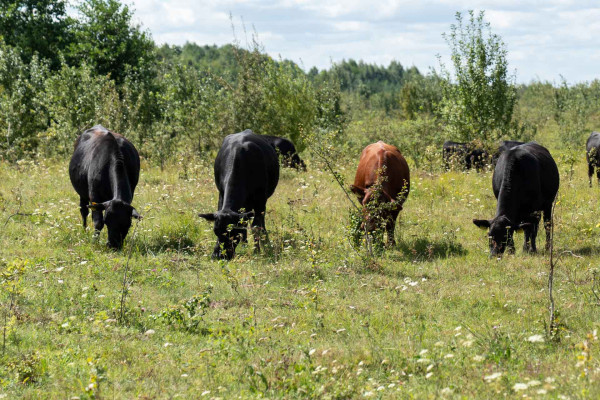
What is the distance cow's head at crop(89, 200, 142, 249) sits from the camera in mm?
9969

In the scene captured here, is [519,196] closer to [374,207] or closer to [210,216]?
[374,207]

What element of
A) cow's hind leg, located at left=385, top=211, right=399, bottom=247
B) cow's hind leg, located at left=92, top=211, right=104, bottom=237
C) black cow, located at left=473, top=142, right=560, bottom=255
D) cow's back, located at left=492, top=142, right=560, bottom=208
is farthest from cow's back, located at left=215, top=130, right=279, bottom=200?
cow's back, located at left=492, top=142, right=560, bottom=208

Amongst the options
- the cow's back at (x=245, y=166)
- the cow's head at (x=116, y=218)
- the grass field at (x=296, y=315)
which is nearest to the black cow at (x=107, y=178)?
the cow's head at (x=116, y=218)

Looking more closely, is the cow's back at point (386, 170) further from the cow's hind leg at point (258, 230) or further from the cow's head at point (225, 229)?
the cow's head at point (225, 229)

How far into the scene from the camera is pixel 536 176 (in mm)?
10680

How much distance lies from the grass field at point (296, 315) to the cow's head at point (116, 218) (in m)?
0.27

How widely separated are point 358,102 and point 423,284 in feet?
217

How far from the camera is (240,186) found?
34.0 ft

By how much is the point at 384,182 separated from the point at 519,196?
2.34 meters

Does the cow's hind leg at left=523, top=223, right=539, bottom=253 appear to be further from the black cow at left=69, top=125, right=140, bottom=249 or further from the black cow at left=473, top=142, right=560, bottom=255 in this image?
the black cow at left=69, top=125, right=140, bottom=249

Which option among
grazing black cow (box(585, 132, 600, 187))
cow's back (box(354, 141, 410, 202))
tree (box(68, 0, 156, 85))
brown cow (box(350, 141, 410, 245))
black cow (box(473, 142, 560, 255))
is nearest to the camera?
black cow (box(473, 142, 560, 255))

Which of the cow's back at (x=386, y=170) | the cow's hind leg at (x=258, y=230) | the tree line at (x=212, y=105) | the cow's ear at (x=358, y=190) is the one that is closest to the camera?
the cow's hind leg at (x=258, y=230)

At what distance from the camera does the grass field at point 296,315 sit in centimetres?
501

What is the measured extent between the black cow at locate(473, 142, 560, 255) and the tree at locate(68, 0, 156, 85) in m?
27.5
